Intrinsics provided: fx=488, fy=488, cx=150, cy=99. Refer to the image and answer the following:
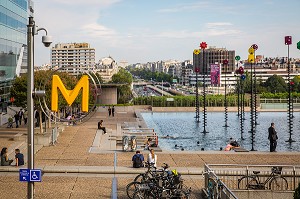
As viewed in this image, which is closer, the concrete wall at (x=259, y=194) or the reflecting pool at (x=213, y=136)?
the concrete wall at (x=259, y=194)

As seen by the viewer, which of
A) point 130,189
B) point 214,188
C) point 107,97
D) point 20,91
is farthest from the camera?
point 107,97

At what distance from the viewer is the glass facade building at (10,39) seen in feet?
173

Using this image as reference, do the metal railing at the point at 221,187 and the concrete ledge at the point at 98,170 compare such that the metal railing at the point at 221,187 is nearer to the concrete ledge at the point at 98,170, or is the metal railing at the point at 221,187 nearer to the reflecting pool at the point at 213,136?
Answer: the concrete ledge at the point at 98,170

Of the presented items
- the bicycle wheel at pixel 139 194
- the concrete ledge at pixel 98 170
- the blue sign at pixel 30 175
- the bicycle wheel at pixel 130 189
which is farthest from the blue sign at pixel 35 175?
the concrete ledge at pixel 98 170

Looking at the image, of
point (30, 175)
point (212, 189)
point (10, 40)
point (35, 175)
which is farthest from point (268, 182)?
point (10, 40)

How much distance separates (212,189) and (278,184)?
4.23 m

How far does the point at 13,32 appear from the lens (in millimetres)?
57719

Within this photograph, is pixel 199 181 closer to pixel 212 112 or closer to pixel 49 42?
pixel 49 42

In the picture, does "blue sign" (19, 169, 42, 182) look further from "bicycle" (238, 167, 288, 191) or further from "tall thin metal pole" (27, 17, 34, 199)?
"bicycle" (238, 167, 288, 191)

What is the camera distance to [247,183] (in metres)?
20.2

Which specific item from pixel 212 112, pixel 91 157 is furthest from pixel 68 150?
pixel 212 112

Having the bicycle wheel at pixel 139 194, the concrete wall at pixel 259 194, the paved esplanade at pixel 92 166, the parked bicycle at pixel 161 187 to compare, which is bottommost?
the concrete wall at pixel 259 194

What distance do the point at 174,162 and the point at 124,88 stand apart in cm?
10502

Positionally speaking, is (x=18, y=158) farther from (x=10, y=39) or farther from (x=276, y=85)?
(x=276, y=85)
